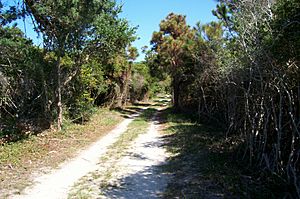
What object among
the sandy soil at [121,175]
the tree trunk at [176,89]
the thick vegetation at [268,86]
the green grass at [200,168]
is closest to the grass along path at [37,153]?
the sandy soil at [121,175]

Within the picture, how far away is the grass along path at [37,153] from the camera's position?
25.0 feet

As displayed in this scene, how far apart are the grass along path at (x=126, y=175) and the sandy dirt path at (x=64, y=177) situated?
25cm

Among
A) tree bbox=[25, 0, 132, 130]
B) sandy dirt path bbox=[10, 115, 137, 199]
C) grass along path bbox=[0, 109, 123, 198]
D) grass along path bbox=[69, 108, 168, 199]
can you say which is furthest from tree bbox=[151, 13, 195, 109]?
sandy dirt path bbox=[10, 115, 137, 199]

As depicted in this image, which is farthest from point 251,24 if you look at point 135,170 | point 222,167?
point 135,170

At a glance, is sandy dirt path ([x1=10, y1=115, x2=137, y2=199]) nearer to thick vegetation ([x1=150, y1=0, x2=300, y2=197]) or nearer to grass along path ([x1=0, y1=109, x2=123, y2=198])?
grass along path ([x1=0, y1=109, x2=123, y2=198])

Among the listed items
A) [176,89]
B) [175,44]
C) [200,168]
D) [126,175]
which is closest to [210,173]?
[200,168]

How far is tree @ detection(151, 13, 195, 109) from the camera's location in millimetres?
22484

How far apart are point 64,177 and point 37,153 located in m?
3.36

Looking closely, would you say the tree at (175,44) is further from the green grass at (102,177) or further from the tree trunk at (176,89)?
the green grass at (102,177)

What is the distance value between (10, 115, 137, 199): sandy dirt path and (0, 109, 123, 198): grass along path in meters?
0.26

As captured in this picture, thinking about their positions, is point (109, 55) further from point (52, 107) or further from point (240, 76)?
point (240, 76)

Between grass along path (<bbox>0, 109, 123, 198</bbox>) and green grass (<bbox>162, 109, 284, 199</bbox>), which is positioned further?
grass along path (<bbox>0, 109, 123, 198</bbox>)

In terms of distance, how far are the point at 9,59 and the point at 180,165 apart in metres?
9.32

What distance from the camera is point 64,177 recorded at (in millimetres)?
7891
